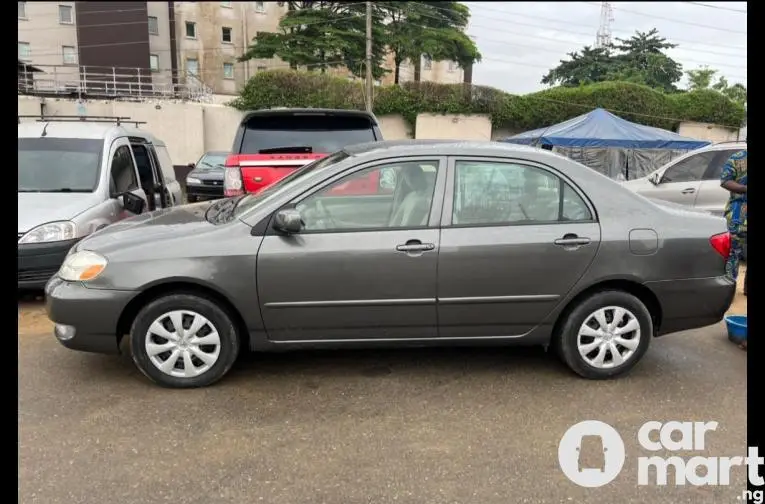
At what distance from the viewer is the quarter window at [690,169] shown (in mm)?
8594

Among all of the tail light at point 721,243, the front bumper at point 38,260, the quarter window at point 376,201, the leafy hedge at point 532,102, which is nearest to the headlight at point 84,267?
the quarter window at point 376,201

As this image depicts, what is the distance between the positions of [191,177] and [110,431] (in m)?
11.3

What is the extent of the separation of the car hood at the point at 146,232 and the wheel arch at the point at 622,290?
2428 millimetres

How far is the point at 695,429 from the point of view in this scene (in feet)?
11.0

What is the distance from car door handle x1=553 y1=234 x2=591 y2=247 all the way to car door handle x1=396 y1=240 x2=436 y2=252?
2.78 feet

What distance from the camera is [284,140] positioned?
6.15 m

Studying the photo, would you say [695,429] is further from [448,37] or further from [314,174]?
[448,37]

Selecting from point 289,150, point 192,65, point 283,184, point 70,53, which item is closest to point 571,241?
point 283,184

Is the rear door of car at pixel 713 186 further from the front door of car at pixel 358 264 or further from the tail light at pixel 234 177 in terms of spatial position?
the tail light at pixel 234 177

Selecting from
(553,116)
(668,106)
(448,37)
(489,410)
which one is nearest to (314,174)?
(489,410)

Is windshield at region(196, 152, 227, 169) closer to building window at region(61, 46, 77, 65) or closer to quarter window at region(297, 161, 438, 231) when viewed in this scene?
quarter window at region(297, 161, 438, 231)

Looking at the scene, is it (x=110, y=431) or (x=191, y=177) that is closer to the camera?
(x=110, y=431)

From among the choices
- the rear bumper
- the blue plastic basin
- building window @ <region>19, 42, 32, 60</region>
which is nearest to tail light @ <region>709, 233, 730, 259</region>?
the rear bumper

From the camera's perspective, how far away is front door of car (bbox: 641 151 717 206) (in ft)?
28.1
